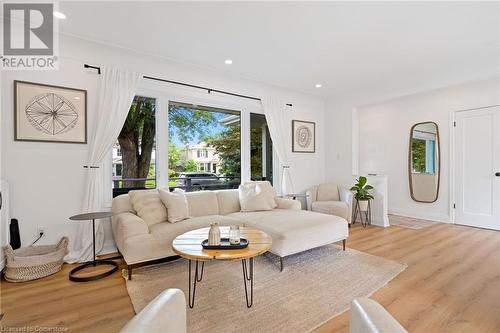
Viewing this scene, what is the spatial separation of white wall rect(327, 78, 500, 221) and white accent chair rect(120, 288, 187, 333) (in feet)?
16.3

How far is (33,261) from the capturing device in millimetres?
2361

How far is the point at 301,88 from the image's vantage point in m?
5.00

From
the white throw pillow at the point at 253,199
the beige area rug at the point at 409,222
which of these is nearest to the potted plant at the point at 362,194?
the beige area rug at the point at 409,222

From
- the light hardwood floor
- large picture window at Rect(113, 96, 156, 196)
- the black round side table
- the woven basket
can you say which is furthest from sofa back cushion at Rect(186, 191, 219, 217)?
the woven basket

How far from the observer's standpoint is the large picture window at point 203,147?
151 inches

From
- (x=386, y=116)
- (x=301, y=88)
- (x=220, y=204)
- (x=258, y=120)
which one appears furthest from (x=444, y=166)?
(x=220, y=204)

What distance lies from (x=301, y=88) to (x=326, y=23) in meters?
2.30

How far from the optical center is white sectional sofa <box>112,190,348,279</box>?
2.47 meters

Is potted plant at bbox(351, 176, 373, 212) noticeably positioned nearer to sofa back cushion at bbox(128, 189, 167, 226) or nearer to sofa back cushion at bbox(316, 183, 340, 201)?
sofa back cushion at bbox(316, 183, 340, 201)

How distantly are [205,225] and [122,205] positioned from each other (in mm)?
1054

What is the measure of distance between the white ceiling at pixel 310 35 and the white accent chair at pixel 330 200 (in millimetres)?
2150

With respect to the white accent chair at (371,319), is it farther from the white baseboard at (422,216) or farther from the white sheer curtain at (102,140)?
the white baseboard at (422,216)

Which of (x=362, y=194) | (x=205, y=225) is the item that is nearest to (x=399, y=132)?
(x=362, y=194)

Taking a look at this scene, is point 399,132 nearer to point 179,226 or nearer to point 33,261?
point 179,226
